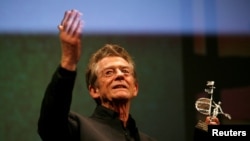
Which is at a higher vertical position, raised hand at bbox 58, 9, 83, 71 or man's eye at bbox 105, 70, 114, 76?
raised hand at bbox 58, 9, 83, 71

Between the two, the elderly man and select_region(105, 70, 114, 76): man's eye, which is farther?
select_region(105, 70, 114, 76): man's eye

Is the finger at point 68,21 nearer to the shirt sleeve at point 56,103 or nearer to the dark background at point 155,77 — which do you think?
the shirt sleeve at point 56,103

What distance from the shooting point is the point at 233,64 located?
1.30 meters

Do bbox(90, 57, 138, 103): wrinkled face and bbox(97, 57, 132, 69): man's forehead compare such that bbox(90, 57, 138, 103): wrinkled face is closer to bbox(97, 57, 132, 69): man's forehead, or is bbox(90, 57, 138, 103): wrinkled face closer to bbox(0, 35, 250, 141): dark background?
bbox(97, 57, 132, 69): man's forehead

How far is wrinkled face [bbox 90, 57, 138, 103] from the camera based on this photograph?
93cm

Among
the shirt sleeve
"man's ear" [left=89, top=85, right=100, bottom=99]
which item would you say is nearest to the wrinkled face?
"man's ear" [left=89, top=85, right=100, bottom=99]

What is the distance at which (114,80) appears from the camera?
3.05ft

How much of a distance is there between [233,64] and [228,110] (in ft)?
0.48

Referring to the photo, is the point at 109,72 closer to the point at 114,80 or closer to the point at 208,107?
the point at 114,80

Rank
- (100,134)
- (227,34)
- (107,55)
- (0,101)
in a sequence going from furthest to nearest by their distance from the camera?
(227,34), (0,101), (107,55), (100,134)

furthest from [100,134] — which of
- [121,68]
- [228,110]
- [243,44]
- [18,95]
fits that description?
[243,44]

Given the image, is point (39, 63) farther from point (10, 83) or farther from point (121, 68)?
point (121, 68)

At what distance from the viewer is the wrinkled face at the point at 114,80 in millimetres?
927

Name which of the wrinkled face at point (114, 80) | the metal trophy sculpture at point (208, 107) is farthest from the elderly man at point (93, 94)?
the metal trophy sculpture at point (208, 107)
